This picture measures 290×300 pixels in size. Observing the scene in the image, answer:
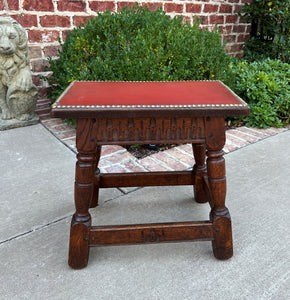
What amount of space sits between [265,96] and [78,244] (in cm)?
260

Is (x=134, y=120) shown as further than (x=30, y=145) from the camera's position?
No

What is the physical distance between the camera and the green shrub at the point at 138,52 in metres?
2.52

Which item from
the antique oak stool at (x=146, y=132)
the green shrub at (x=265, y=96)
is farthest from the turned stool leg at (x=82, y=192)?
the green shrub at (x=265, y=96)

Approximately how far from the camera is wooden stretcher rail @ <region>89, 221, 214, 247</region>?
4.26 feet

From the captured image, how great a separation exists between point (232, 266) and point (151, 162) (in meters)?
1.11

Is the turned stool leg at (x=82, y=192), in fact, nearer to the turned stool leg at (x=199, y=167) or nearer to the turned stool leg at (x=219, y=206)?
the turned stool leg at (x=219, y=206)

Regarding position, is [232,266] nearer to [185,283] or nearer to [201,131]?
[185,283]

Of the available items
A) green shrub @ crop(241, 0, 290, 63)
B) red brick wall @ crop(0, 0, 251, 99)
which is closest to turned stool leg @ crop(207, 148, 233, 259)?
red brick wall @ crop(0, 0, 251, 99)

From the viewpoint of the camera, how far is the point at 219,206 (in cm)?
134

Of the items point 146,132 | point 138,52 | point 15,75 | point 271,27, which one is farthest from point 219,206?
point 271,27

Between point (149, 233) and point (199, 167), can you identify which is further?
point (199, 167)

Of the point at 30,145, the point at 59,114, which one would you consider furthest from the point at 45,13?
the point at 59,114

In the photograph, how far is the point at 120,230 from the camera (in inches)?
51.0

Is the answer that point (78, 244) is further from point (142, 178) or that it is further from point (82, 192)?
point (142, 178)
